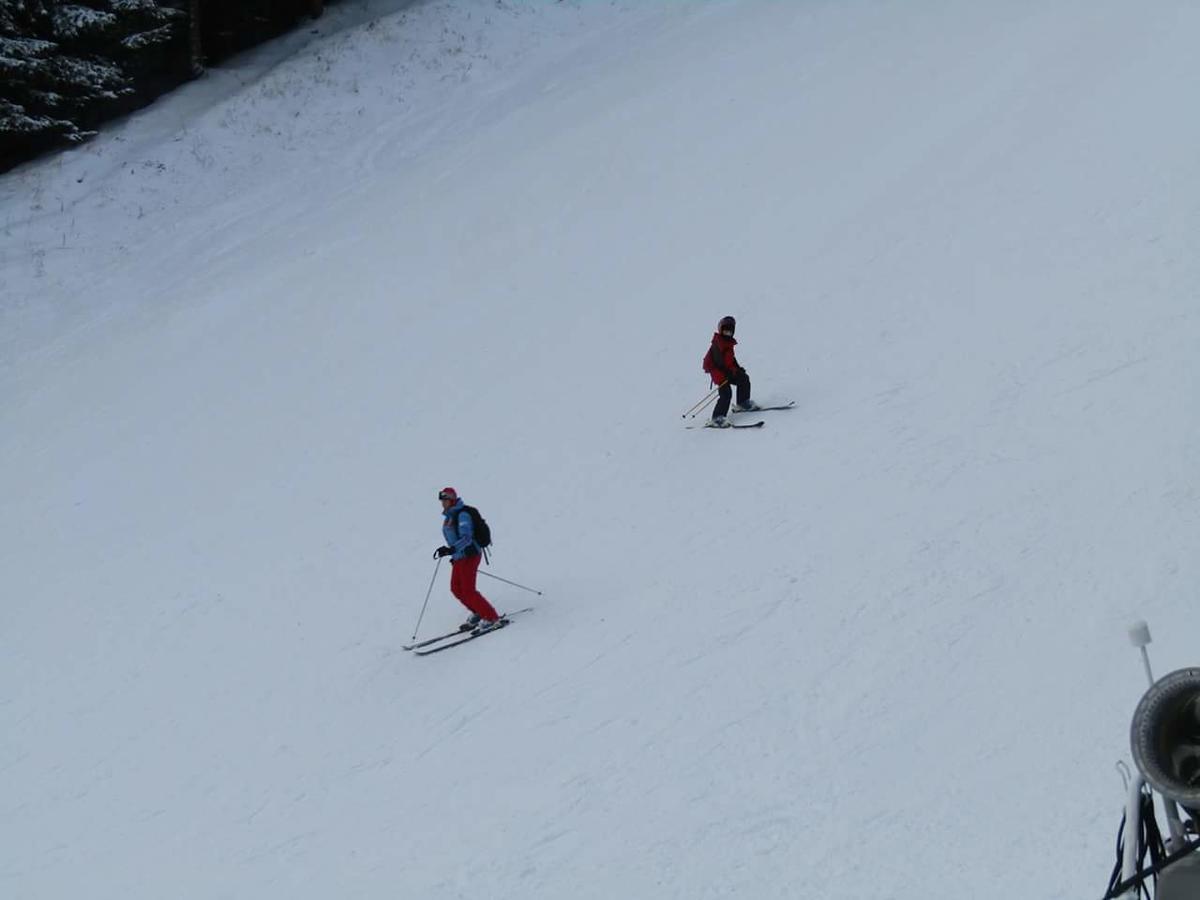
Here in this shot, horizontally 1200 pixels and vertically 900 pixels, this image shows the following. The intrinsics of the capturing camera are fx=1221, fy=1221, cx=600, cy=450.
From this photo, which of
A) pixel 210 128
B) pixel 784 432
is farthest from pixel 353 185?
pixel 784 432

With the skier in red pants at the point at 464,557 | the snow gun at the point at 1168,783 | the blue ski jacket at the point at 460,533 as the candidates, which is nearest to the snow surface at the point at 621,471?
the skier in red pants at the point at 464,557

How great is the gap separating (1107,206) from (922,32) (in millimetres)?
10801

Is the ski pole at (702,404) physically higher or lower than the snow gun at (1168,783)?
higher

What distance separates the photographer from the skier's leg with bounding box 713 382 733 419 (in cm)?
1489

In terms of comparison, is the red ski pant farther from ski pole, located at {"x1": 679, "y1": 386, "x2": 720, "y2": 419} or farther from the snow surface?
ski pole, located at {"x1": 679, "y1": 386, "x2": 720, "y2": 419}

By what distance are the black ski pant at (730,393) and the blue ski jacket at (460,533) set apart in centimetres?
428

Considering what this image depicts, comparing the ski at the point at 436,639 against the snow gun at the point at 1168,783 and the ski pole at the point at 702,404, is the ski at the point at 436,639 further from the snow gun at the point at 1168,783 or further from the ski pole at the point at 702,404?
the snow gun at the point at 1168,783

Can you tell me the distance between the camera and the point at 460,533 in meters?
11.8

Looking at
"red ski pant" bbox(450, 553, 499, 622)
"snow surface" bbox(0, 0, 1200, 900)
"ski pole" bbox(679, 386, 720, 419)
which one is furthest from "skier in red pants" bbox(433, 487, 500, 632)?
"ski pole" bbox(679, 386, 720, 419)

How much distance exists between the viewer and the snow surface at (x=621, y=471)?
8.88m

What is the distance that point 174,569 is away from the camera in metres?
14.6

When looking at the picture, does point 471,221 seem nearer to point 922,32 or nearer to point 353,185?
point 353,185

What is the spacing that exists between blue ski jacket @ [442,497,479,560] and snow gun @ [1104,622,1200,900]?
321 inches

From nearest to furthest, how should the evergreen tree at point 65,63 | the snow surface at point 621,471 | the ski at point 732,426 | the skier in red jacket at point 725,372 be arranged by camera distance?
the snow surface at point 621,471 → the ski at point 732,426 → the skier in red jacket at point 725,372 → the evergreen tree at point 65,63
